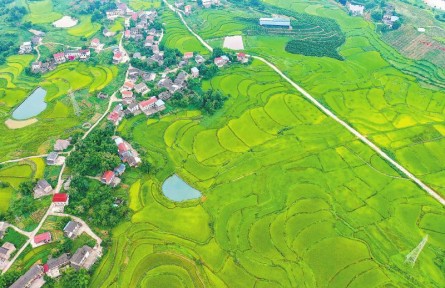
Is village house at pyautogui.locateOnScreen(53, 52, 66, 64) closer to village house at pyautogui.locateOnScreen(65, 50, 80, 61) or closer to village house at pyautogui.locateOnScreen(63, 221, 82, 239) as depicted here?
village house at pyautogui.locateOnScreen(65, 50, 80, 61)

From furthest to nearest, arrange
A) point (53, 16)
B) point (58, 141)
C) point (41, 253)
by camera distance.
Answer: point (53, 16) → point (58, 141) → point (41, 253)

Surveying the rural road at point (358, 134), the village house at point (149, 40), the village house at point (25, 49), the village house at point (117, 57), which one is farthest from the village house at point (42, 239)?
the village house at point (25, 49)

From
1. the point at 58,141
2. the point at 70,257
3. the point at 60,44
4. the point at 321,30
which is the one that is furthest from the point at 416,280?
the point at 60,44

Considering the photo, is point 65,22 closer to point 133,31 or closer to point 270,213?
point 133,31

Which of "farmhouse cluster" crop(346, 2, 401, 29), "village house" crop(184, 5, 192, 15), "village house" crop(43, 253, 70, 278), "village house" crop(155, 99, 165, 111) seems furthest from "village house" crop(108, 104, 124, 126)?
"farmhouse cluster" crop(346, 2, 401, 29)

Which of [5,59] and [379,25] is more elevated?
[379,25]

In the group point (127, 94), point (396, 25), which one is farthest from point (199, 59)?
point (396, 25)

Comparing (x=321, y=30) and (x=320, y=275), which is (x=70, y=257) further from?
(x=321, y=30)

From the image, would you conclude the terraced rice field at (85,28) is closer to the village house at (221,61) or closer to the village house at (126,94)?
the village house at (126,94)
